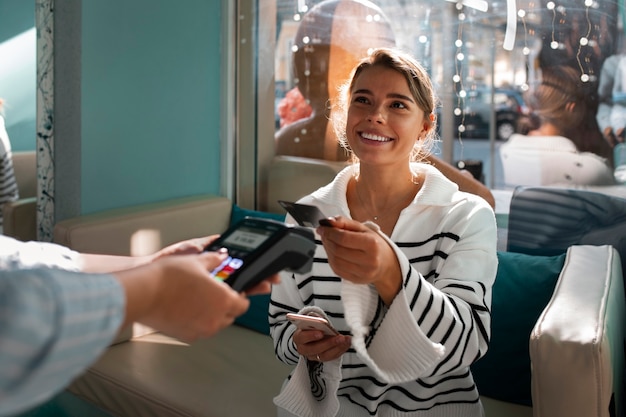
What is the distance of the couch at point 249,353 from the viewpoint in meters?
1.39

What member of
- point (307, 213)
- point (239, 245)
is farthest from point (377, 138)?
point (239, 245)

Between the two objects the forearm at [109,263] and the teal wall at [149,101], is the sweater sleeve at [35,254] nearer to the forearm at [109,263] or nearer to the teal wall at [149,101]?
the forearm at [109,263]

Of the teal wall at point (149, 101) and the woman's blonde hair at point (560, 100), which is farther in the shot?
the teal wall at point (149, 101)

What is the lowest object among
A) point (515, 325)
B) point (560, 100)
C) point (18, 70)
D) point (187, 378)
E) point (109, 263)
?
point (187, 378)

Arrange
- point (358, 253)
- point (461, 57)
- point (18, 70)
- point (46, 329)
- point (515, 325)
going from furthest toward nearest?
point (18, 70) < point (461, 57) < point (515, 325) < point (358, 253) < point (46, 329)

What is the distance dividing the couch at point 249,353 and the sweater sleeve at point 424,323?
143 mm

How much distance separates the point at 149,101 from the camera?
9.03ft

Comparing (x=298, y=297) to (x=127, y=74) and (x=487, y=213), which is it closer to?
(x=487, y=213)

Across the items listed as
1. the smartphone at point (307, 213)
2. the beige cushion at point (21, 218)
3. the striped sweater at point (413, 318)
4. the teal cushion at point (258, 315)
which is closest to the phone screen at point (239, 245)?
the smartphone at point (307, 213)

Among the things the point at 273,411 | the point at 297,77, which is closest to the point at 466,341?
the point at 273,411

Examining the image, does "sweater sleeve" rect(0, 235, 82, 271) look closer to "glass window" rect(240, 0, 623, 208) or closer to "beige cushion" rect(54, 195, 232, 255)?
"beige cushion" rect(54, 195, 232, 255)

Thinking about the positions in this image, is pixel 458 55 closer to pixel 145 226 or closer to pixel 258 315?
pixel 258 315

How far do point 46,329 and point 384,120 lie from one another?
1034mm

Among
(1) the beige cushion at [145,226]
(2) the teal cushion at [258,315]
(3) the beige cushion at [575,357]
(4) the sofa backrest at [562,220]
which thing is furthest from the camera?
(2) the teal cushion at [258,315]
